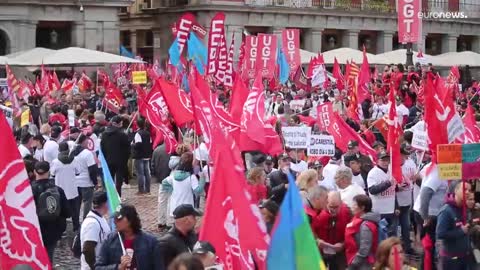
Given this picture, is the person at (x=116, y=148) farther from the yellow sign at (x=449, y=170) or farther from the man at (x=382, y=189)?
the yellow sign at (x=449, y=170)

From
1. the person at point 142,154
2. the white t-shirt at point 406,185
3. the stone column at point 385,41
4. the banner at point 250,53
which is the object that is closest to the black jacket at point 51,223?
the white t-shirt at point 406,185

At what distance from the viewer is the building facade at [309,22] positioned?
4784 cm

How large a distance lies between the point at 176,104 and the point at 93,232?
7210 millimetres

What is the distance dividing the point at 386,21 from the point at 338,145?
40856 mm

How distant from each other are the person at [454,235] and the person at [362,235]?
83 centimetres

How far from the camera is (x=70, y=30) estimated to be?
43.0 meters

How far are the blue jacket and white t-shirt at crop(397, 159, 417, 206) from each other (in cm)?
321

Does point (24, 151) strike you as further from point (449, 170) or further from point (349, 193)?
point (449, 170)

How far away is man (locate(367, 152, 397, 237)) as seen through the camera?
39.6ft

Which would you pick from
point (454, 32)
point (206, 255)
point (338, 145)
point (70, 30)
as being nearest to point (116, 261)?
point (206, 255)

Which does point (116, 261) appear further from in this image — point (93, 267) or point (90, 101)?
point (90, 101)

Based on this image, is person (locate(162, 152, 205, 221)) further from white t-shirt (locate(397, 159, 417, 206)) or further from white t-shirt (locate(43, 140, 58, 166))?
white t-shirt (locate(397, 159, 417, 206))

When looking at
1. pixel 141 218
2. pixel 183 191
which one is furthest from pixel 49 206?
pixel 141 218

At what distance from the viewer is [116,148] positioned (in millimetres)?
16516
